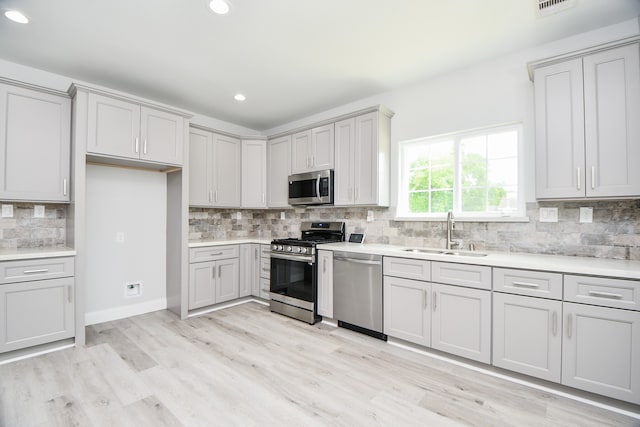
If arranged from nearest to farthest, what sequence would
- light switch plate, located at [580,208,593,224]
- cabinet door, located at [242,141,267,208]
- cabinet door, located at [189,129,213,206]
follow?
light switch plate, located at [580,208,593,224], cabinet door, located at [189,129,213,206], cabinet door, located at [242,141,267,208]

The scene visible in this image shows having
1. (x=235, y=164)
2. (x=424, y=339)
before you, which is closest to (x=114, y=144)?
(x=235, y=164)

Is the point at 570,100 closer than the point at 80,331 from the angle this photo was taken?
Yes

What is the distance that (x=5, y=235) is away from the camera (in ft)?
9.18

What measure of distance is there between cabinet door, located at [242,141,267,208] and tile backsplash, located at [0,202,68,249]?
81.3 inches

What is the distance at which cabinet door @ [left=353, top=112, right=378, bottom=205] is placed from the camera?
130 inches

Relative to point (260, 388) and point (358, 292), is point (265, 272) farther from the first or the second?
point (260, 388)

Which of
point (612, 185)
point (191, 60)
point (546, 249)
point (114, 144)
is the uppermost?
point (191, 60)

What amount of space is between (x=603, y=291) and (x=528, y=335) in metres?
0.54

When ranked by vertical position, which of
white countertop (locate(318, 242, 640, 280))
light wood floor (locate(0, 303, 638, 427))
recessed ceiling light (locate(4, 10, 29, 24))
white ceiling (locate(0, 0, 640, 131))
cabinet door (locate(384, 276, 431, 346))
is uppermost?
white ceiling (locate(0, 0, 640, 131))

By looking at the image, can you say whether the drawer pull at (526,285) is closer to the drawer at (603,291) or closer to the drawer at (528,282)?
the drawer at (528,282)

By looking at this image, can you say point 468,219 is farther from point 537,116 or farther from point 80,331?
point 80,331

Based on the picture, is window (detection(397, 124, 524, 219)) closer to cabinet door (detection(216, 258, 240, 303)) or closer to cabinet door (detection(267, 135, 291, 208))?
cabinet door (detection(267, 135, 291, 208))

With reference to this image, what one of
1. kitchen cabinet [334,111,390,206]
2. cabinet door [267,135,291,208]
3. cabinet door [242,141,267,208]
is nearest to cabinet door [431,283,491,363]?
kitchen cabinet [334,111,390,206]

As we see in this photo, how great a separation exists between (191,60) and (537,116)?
120 inches
